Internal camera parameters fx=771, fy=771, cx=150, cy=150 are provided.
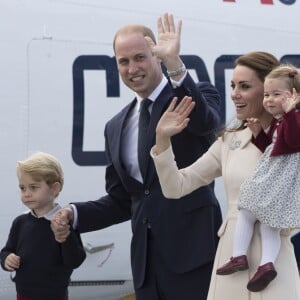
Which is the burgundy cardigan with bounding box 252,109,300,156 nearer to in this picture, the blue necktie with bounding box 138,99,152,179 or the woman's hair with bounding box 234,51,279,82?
the woman's hair with bounding box 234,51,279,82

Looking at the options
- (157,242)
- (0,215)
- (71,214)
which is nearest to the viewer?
(157,242)

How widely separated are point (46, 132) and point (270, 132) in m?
1.82

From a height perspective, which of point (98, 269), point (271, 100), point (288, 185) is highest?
point (271, 100)

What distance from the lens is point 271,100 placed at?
2.25 meters

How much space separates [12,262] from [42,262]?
0.37 ft

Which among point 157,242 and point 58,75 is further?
point 58,75

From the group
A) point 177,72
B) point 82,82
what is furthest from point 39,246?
point 82,82

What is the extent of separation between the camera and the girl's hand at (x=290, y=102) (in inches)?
86.2

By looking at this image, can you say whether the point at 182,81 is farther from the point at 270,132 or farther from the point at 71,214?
the point at 71,214

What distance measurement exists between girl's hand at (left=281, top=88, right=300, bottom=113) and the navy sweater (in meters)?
1.10

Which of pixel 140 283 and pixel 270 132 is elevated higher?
pixel 270 132

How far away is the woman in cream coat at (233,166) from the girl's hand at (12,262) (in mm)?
806

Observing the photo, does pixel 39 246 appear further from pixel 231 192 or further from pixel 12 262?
pixel 231 192

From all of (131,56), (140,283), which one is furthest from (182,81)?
(140,283)
